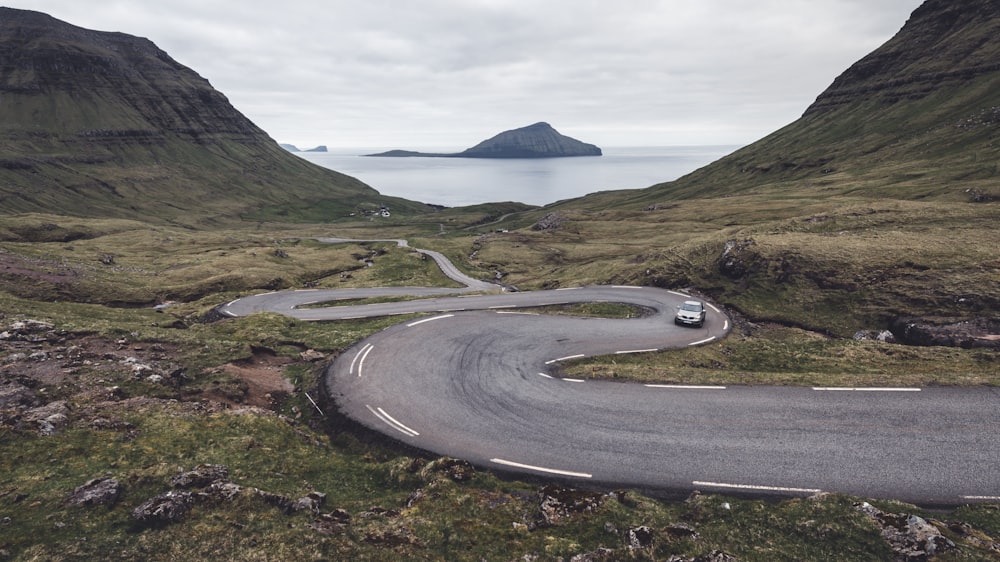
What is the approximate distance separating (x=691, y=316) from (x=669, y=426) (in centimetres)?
1964

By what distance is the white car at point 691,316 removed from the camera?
121 feet

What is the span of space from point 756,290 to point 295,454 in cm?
4249

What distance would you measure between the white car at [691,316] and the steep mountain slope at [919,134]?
68424mm

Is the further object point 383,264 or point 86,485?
point 383,264

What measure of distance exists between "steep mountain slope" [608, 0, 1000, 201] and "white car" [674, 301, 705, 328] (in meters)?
68.4

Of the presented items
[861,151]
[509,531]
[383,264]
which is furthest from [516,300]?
[861,151]

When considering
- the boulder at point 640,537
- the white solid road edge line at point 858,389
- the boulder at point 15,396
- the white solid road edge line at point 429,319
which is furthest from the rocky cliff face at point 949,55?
the boulder at point 15,396

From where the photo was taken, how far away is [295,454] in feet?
60.7

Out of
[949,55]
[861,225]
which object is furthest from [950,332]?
[949,55]

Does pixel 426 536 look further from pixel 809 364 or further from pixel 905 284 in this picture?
pixel 905 284

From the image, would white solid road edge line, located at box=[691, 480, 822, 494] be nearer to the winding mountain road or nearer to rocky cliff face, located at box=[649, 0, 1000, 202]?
the winding mountain road

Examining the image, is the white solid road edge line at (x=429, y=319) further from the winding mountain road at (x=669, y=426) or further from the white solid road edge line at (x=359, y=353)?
the winding mountain road at (x=669, y=426)

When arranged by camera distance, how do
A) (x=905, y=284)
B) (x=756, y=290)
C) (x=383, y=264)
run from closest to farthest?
(x=905, y=284) → (x=756, y=290) → (x=383, y=264)

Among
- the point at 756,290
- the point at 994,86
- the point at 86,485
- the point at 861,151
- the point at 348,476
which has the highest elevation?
the point at 994,86
